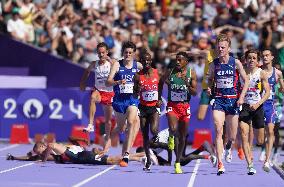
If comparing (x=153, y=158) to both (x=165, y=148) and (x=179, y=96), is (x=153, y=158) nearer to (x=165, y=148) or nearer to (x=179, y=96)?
(x=165, y=148)

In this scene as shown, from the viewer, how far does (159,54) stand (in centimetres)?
2778

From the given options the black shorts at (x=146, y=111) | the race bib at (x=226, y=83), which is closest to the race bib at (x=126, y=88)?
the black shorts at (x=146, y=111)

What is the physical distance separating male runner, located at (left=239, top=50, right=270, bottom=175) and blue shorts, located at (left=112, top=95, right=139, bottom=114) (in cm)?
207

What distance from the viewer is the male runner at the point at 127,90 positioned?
17797mm

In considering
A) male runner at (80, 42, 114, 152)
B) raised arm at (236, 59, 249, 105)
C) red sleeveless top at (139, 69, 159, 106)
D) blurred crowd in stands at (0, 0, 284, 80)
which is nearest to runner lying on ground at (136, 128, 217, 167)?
red sleeveless top at (139, 69, 159, 106)

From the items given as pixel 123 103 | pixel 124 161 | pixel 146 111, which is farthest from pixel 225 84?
pixel 124 161

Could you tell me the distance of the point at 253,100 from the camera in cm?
1758

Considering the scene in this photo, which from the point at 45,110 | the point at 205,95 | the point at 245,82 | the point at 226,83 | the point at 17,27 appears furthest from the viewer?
the point at 17,27

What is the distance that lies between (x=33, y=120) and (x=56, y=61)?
251 centimetres

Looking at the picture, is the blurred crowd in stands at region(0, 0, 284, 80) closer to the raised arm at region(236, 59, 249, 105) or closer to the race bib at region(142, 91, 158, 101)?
the race bib at region(142, 91, 158, 101)

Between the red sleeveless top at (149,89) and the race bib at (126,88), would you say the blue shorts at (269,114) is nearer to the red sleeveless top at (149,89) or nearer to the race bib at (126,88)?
the red sleeveless top at (149,89)

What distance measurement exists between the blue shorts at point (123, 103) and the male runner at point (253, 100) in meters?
2.07

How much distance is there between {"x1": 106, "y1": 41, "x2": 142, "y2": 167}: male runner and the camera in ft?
58.4

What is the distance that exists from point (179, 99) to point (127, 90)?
4.89 feet
